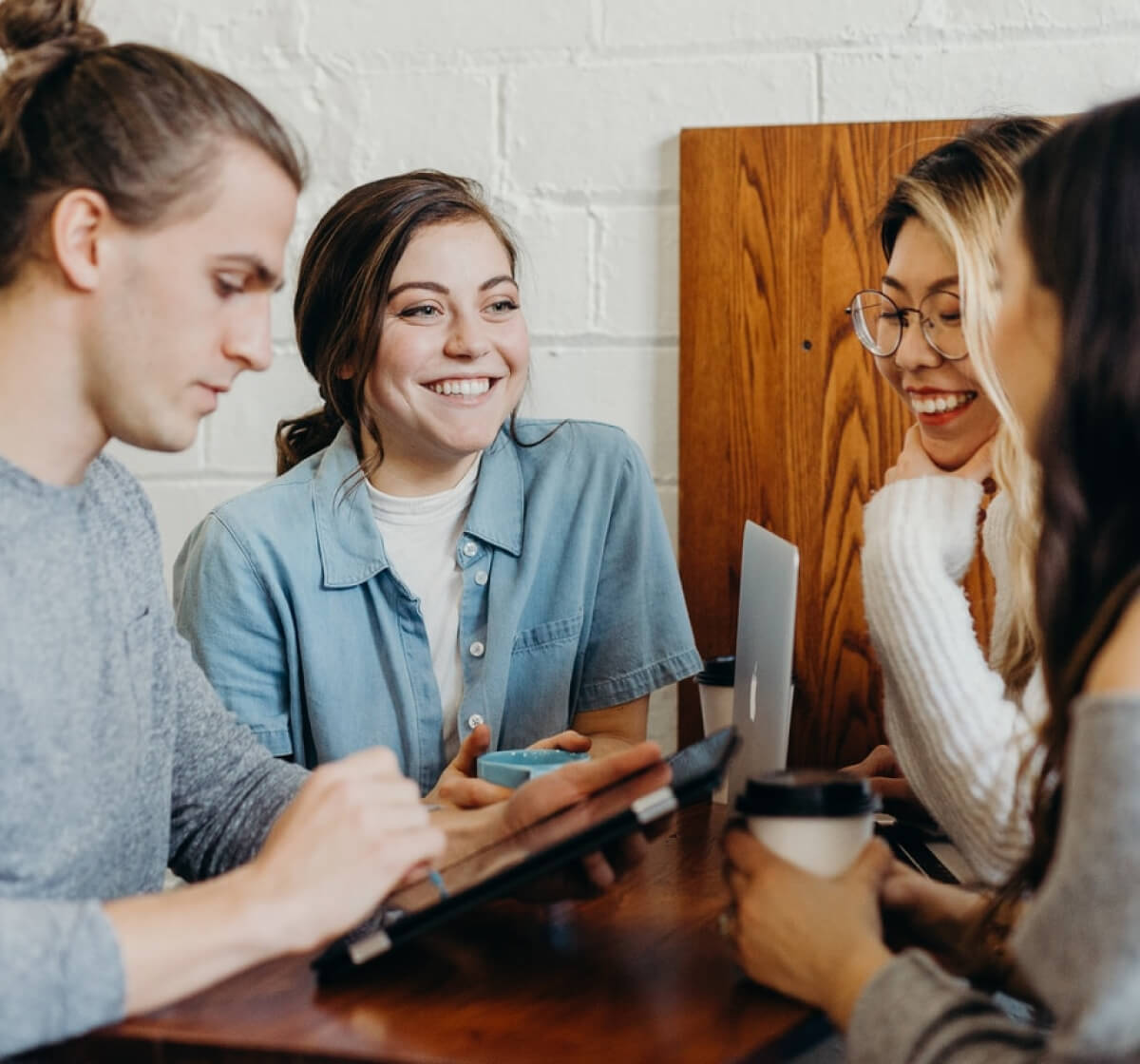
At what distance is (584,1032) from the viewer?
748 mm

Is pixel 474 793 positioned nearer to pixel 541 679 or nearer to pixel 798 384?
pixel 541 679

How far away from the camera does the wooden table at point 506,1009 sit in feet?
2.40

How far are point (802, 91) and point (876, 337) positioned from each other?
385 millimetres

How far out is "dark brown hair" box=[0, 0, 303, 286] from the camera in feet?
2.95

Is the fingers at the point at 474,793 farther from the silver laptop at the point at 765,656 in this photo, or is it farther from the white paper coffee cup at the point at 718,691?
the white paper coffee cup at the point at 718,691

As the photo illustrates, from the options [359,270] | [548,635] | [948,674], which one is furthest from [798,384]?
[948,674]

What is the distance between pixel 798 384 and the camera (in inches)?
68.9

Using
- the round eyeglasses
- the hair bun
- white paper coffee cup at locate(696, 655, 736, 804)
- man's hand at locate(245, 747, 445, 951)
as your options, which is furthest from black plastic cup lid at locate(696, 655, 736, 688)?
the hair bun

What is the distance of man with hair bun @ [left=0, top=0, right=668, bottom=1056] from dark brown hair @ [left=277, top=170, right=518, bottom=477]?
0.53 meters

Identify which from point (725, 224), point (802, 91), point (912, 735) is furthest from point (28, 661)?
point (802, 91)

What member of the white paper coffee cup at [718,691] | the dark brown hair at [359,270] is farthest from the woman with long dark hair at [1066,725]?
the dark brown hair at [359,270]

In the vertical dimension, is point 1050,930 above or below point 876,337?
below

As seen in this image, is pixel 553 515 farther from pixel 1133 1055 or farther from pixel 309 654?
pixel 1133 1055

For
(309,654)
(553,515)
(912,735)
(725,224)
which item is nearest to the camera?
(912,735)
